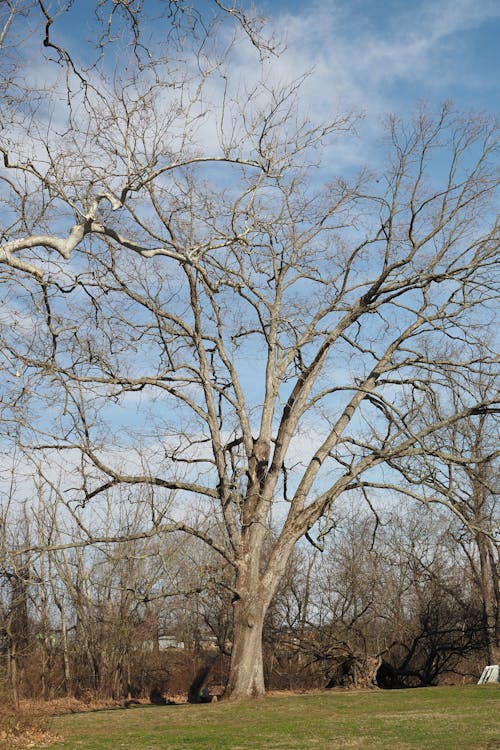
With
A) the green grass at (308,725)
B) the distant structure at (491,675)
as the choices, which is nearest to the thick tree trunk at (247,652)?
the green grass at (308,725)

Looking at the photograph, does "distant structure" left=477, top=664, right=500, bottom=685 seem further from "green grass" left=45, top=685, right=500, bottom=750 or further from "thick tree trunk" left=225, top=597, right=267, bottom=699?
"thick tree trunk" left=225, top=597, right=267, bottom=699

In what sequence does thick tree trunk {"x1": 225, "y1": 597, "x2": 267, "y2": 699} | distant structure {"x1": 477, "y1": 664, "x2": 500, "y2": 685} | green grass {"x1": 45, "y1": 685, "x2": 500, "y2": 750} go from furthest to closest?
distant structure {"x1": 477, "y1": 664, "x2": 500, "y2": 685} → thick tree trunk {"x1": 225, "y1": 597, "x2": 267, "y2": 699} → green grass {"x1": 45, "y1": 685, "x2": 500, "y2": 750}

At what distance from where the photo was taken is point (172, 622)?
91.9 feet

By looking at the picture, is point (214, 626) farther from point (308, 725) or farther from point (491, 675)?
point (308, 725)

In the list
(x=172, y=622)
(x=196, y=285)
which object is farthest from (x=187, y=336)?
(x=172, y=622)

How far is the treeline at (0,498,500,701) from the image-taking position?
2311cm

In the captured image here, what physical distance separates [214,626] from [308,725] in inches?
662

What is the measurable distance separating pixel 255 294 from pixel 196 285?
152 centimetres

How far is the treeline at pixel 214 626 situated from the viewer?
23109 mm

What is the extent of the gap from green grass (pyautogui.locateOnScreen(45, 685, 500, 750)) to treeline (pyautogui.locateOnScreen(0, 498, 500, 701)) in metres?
6.66

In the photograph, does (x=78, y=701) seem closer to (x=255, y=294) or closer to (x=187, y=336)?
(x=187, y=336)

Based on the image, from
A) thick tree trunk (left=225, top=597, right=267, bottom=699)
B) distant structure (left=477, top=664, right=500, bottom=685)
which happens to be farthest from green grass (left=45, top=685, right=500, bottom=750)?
distant structure (left=477, top=664, right=500, bottom=685)

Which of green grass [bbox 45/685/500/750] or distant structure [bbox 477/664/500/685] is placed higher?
distant structure [bbox 477/664/500/685]

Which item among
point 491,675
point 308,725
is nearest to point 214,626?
point 491,675
